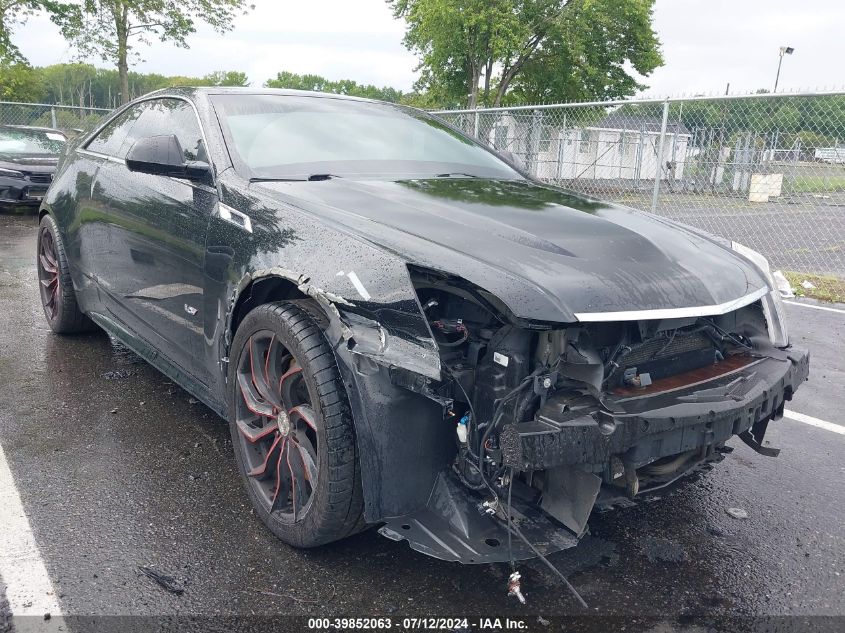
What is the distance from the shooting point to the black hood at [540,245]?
2.00m

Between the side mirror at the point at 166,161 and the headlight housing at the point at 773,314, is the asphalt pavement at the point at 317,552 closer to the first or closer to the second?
the headlight housing at the point at 773,314

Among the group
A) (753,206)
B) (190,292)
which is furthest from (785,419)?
(753,206)

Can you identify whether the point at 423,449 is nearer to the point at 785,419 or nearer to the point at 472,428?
the point at 472,428

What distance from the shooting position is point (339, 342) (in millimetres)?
2119

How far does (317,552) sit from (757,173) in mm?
8008

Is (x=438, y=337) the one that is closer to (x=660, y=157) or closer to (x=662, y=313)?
(x=662, y=313)

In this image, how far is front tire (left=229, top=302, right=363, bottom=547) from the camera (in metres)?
2.11

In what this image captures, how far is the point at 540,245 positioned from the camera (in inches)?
89.0

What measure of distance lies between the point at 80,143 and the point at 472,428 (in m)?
3.69

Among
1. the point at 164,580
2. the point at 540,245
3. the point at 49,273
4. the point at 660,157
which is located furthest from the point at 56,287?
the point at 660,157

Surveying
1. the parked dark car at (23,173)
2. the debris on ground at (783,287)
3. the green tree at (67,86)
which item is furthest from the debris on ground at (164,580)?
the green tree at (67,86)

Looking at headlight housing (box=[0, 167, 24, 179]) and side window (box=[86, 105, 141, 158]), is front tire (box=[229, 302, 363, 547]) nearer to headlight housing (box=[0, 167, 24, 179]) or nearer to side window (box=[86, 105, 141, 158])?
side window (box=[86, 105, 141, 158])

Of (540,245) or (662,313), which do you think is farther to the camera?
(540,245)

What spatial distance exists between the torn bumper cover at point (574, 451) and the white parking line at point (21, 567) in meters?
1.04
